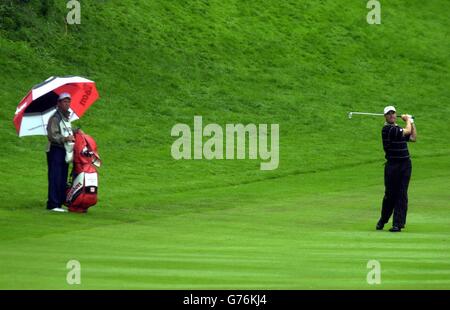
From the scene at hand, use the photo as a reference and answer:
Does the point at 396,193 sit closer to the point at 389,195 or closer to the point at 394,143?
the point at 389,195

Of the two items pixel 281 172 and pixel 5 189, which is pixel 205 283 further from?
pixel 281 172

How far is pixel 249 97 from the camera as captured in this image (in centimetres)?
4466

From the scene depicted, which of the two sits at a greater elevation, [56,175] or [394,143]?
[394,143]

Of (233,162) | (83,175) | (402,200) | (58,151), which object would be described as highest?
(233,162)

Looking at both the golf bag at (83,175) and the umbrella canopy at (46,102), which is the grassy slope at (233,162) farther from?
the umbrella canopy at (46,102)

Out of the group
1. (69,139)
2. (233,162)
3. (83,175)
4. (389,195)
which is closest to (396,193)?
(389,195)

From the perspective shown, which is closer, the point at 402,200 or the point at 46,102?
the point at 402,200

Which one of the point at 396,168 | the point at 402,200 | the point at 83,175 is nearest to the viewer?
the point at 402,200

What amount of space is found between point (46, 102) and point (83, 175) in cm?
240

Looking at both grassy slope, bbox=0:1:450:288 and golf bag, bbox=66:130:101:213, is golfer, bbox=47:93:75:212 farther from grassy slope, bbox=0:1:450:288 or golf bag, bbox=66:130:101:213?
grassy slope, bbox=0:1:450:288

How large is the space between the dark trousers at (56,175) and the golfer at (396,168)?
6368 mm

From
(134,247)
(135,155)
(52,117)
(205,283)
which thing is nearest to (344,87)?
(135,155)

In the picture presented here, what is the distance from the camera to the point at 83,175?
23562mm
